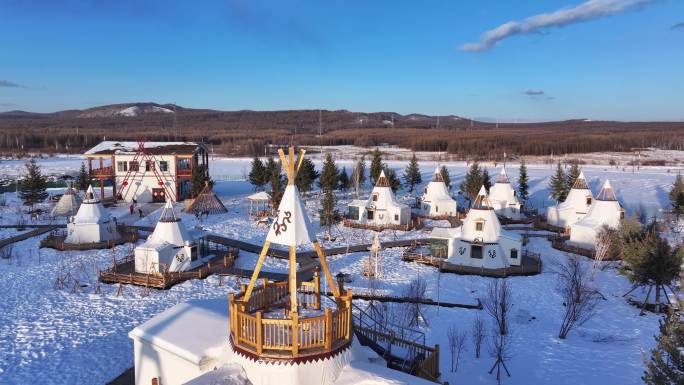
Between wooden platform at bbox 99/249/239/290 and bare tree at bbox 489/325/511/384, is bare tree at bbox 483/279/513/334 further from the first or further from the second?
wooden platform at bbox 99/249/239/290

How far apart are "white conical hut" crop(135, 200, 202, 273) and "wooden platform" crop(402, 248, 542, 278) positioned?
1148cm

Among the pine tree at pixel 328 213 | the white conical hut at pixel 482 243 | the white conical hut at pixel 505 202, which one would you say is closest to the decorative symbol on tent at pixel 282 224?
the white conical hut at pixel 482 243

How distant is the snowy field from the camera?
14109mm

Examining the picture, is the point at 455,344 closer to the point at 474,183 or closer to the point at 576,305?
the point at 576,305

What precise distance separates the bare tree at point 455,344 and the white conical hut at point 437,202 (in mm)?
22056

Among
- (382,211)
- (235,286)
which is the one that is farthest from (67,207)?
(382,211)

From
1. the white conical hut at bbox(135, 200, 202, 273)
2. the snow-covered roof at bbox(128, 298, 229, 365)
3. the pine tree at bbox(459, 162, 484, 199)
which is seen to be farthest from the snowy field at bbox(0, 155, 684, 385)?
the pine tree at bbox(459, 162, 484, 199)

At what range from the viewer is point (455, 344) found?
15086 millimetres

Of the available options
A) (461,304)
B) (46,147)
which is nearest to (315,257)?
(461,304)

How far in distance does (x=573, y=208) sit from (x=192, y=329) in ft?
103

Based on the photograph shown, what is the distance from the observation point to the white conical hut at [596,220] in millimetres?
28812

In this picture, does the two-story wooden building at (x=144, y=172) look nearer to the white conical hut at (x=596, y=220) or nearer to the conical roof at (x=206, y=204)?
the conical roof at (x=206, y=204)

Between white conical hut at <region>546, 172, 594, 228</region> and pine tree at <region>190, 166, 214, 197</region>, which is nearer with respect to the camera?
white conical hut at <region>546, 172, 594, 228</region>

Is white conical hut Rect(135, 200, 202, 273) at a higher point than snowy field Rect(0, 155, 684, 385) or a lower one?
higher
